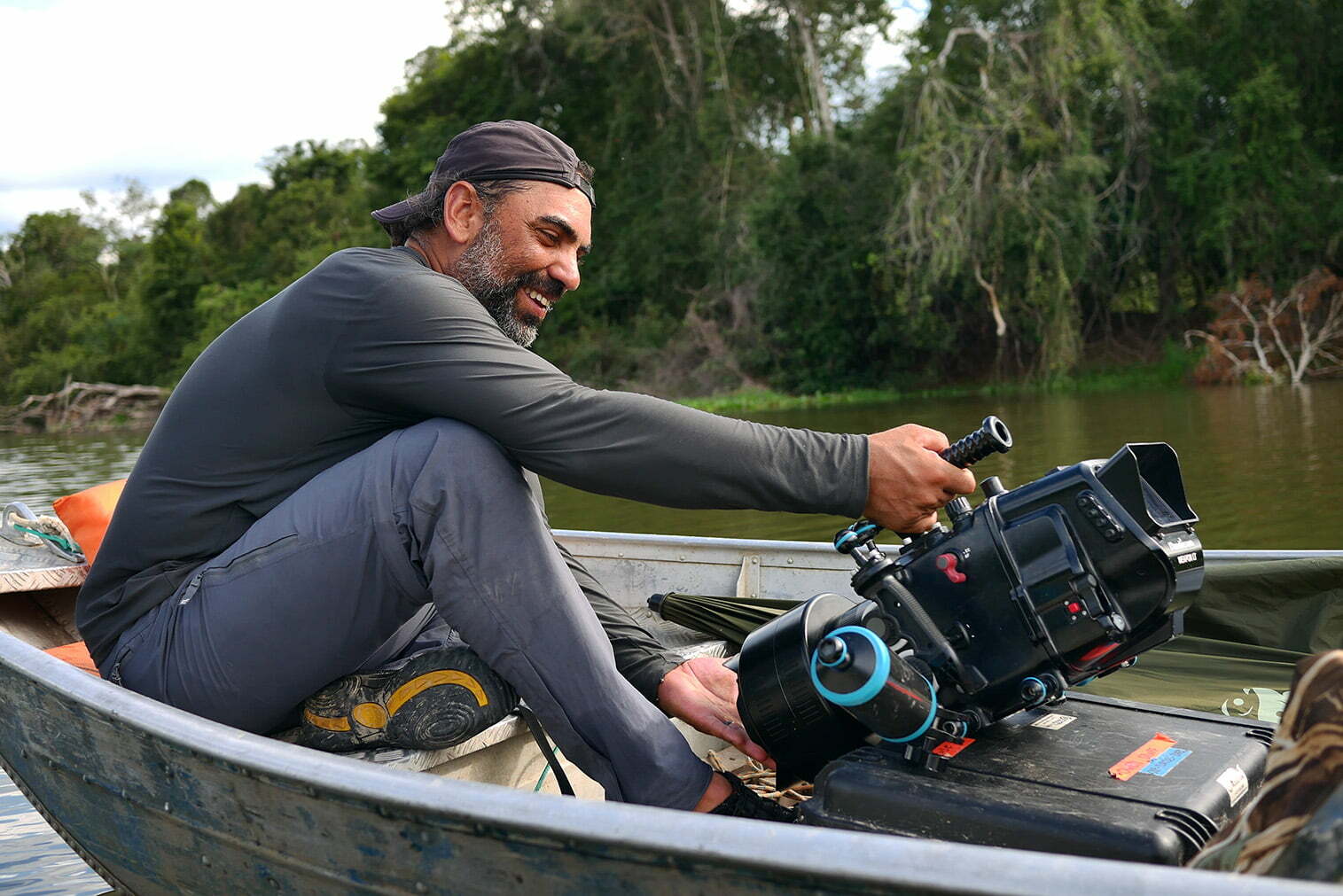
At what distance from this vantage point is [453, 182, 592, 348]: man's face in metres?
2.07

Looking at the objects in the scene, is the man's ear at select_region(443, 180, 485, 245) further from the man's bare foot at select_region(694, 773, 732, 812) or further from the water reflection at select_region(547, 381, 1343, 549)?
the water reflection at select_region(547, 381, 1343, 549)

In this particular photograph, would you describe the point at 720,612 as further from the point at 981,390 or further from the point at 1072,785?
the point at 981,390

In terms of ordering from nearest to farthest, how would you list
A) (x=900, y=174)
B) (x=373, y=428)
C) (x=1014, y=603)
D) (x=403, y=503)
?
1. (x=1014, y=603)
2. (x=403, y=503)
3. (x=373, y=428)
4. (x=900, y=174)

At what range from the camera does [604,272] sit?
85.4 feet

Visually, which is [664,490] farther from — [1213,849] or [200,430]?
[1213,849]

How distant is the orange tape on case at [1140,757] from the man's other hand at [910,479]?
0.41 meters

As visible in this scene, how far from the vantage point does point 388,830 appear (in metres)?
1.46

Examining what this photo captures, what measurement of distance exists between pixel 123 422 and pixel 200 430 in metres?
26.1

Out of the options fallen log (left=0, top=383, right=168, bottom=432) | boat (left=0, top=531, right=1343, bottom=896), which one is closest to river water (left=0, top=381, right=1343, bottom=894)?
boat (left=0, top=531, right=1343, bottom=896)

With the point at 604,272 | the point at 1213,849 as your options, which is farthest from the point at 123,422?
the point at 1213,849

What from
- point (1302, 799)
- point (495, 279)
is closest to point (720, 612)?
point (495, 279)

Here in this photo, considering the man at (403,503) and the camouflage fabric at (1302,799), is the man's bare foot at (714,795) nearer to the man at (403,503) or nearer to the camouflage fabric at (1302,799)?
the man at (403,503)

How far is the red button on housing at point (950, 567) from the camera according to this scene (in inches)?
63.6

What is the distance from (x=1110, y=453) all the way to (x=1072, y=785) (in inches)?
312
